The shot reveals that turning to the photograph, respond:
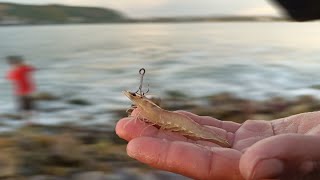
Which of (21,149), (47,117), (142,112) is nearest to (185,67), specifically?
(47,117)

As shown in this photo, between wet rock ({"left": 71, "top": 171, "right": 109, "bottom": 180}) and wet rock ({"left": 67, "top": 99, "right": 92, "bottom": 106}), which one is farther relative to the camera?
wet rock ({"left": 67, "top": 99, "right": 92, "bottom": 106})

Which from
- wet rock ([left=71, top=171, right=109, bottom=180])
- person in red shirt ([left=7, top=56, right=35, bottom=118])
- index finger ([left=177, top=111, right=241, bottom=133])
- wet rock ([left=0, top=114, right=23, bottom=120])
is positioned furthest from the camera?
wet rock ([left=0, top=114, right=23, bottom=120])

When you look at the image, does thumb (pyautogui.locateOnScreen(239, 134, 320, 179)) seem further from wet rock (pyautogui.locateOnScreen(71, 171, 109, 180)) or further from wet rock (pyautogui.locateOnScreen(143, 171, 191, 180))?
wet rock (pyautogui.locateOnScreen(71, 171, 109, 180))

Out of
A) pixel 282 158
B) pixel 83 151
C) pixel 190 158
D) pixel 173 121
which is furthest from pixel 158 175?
pixel 282 158

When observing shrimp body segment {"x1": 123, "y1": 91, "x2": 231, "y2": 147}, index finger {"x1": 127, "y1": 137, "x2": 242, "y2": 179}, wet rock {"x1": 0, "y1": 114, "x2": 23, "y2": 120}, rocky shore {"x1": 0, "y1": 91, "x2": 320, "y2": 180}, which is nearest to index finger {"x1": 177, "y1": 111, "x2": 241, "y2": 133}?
shrimp body segment {"x1": 123, "y1": 91, "x2": 231, "y2": 147}

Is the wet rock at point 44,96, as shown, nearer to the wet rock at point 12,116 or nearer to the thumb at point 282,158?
the wet rock at point 12,116

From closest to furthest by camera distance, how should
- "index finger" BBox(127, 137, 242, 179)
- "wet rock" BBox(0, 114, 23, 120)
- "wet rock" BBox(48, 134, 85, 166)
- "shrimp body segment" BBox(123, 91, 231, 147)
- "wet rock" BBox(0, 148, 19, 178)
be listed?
1. "index finger" BBox(127, 137, 242, 179)
2. "shrimp body segment" BBox(123, 91, 231, 147)
3. "wet rock" BBox(0, 148, 19, 178)
4. "wet rock" BBox(48, 134, 85, 166)
5. "wet rock" BBox(0, 114, 23, 120)

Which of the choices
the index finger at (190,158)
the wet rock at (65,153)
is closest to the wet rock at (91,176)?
the wet rock at (65,153)
